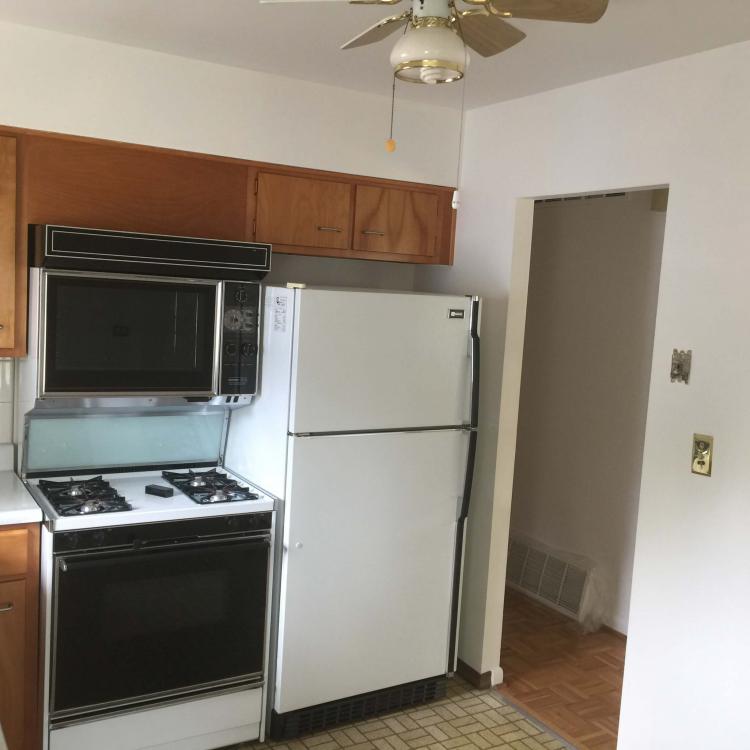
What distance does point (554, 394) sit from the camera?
181 inches

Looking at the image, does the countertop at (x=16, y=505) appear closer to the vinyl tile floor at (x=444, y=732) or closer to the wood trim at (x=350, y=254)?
the vinyl tile floor at (x=444, y=732)

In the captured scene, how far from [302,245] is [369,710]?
1837 mm

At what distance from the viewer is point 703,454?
8.52 feet

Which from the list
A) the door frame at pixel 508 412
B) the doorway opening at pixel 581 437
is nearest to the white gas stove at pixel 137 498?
the door frame at pixel 508 412

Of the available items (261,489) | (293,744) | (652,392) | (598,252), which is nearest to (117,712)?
(293,744)

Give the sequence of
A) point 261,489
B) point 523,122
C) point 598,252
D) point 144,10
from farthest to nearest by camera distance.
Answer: point 598,252
point 523,122
point 261,489
point 144,10

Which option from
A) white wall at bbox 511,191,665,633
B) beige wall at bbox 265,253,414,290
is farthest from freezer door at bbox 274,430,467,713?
white wall at bbox 511,191,665,633

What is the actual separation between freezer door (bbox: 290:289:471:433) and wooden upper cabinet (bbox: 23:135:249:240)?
528mm

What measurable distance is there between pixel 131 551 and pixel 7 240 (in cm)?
110

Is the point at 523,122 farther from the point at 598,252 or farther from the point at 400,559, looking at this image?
the point at 400,559

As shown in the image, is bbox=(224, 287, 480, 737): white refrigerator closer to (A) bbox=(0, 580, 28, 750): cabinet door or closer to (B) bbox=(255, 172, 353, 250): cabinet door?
(B) bbox=(255, 172, 353, 250): cabinet door

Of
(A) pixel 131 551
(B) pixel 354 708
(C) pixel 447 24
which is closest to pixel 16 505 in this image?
(A) pixel 131 551

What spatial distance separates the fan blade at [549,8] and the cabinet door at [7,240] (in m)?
1.78

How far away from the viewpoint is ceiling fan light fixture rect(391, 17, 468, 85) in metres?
1.58
